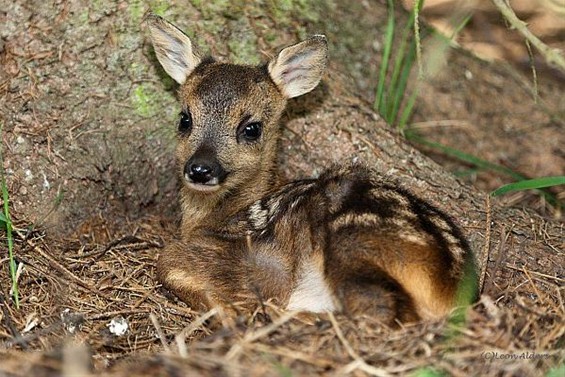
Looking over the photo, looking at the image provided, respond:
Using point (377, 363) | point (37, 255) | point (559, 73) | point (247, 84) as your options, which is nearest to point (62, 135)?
point (37, 255)

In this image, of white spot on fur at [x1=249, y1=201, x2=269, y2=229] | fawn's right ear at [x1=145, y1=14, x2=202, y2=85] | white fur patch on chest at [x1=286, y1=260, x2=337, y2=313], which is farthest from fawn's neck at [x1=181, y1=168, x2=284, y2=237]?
white fur patch on chest at [x1=286, y1=260, x2=337, y2=313]

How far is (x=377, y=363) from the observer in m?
3.72

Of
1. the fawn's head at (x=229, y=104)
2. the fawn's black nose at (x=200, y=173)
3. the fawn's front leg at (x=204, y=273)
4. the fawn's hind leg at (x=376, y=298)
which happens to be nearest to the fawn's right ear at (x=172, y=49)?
the fawn's head at (x=229, y=104)

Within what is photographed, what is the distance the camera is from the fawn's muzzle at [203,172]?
521 centimetres

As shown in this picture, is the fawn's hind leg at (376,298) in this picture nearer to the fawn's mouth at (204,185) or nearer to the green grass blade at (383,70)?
the fawn's mouth at (204,185)

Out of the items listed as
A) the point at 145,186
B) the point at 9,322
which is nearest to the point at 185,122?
the point at 145,186

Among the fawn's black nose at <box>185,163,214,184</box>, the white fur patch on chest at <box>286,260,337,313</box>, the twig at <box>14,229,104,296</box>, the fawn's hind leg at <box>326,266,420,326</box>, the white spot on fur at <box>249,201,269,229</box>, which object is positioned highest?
the fawn's hind leg at <box>326,266,420,326</box>

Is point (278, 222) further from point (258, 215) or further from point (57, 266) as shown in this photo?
point (57, 266)

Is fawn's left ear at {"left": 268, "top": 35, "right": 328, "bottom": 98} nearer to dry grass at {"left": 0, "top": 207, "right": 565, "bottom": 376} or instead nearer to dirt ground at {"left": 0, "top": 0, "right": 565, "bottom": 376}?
dirt ground at {"left": 0, "top": 0, "right": 565, "bottom": 376}

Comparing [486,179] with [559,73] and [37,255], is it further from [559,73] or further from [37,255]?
[37,255]

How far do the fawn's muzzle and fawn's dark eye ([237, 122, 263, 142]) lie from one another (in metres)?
0.32

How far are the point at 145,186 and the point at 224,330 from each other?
236 centimetres

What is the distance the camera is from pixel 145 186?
236 inches

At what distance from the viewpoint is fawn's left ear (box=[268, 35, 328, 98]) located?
573cm
